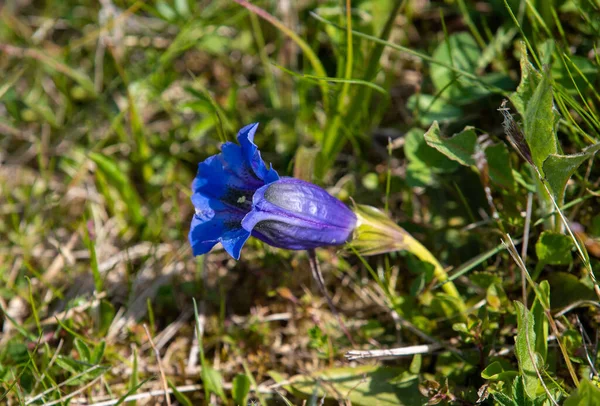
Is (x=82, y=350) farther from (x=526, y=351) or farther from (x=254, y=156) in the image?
(x=526, y=351)

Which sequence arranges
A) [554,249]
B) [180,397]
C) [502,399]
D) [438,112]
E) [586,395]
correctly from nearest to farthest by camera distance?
[586,395]
[502,399]
[554,249]
[180,397]
[438,112]

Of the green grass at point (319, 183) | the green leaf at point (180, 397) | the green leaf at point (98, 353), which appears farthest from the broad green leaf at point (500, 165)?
the green leaf at point (98, 353)

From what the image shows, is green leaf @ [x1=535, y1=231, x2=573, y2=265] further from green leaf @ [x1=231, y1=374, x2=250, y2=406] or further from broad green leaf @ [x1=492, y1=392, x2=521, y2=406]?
green leaf @ [x1=231, y1=374, x2=250, y2=406]

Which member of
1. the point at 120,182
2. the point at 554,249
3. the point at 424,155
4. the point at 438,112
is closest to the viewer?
the point at 554,249

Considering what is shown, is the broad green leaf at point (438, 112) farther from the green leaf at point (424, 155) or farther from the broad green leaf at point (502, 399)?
the broad green leaf at point (502, 399)

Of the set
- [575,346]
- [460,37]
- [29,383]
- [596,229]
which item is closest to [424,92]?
[460,37]

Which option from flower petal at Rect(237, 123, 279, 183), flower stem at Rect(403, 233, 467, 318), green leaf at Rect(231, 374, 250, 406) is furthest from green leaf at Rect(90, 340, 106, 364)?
flower stem at Rect(403, 233, 467, 318)

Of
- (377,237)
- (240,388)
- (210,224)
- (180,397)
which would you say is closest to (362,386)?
(240,388)
